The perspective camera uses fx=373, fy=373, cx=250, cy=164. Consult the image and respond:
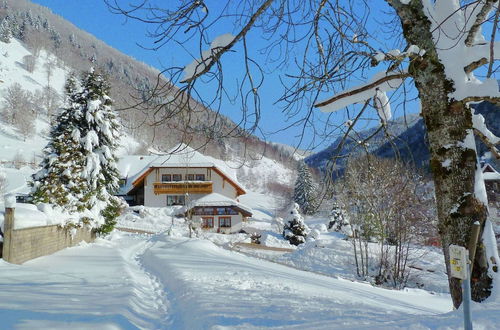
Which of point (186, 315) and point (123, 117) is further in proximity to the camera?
point (186, 315)

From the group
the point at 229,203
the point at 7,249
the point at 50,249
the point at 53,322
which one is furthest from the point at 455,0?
the point at 229,203

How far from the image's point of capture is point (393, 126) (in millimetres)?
5113

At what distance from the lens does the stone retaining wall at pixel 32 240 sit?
9984 mm

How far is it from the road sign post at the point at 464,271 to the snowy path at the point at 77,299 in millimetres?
4026

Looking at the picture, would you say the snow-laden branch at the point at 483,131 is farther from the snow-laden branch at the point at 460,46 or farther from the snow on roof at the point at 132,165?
the snow on roof at the point at 132,165

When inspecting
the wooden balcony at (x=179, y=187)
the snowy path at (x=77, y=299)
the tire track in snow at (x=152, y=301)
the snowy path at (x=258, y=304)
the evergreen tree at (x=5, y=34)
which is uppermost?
the evergreen tree at (x=5, y=34)

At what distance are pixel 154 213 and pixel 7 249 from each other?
29836 mm

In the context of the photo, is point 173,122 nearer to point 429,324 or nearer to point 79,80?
point 429,324

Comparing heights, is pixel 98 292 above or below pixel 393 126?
below

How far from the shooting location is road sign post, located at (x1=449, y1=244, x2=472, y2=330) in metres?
2.80

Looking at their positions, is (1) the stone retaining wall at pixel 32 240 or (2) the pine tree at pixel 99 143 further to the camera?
(2) the pine tree at pixel 99 143

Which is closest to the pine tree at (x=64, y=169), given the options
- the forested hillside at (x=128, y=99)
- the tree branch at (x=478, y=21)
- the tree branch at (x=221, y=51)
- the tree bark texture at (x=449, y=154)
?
the forested hillside at (x=128, y=99)

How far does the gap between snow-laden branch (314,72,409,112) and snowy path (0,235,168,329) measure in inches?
151

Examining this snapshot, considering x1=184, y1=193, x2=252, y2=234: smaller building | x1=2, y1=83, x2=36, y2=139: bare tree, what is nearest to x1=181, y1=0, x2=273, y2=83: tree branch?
x1=184, y1=193, x2=252, y2=234: smaller building
